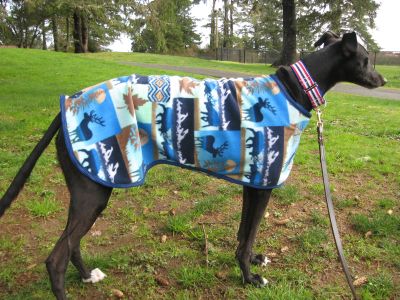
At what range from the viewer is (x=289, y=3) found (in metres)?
24.5

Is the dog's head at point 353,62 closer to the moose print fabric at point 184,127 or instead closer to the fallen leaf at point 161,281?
the moose print fabric at point 184,127

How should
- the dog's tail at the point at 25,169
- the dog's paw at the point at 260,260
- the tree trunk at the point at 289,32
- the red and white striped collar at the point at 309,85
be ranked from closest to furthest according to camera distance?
the dog's tail at the point at 25,169 < the red and white striped collar at the point at 309,85 < the dog's paw at the point at 260,260 < the tree trunk at the point at 289,32

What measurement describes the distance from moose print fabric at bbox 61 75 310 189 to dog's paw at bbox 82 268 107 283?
1.11 metres

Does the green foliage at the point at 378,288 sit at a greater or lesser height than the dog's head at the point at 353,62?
lesser

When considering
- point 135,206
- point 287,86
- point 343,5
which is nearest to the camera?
point 287,86

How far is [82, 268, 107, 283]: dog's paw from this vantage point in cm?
340

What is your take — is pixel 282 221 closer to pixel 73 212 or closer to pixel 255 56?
pixel 73 212

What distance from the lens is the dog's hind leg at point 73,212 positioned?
273 cm

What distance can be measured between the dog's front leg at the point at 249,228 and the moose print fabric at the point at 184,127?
0.21 meters

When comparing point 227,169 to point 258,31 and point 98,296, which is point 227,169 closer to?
point 98,296

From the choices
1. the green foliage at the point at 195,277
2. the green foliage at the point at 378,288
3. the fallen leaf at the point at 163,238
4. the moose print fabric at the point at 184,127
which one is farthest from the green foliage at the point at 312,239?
the fallen leaf at the point at 163,238

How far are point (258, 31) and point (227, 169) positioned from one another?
61.2 m

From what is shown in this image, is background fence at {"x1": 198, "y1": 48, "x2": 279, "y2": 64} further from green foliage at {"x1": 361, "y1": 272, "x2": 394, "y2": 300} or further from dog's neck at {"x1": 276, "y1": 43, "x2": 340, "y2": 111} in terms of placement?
green foliage at {"x1": 361, "y1": 272, "x2": 394, "y2": 300}

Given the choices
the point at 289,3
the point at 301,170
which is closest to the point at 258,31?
the point at 289,3
